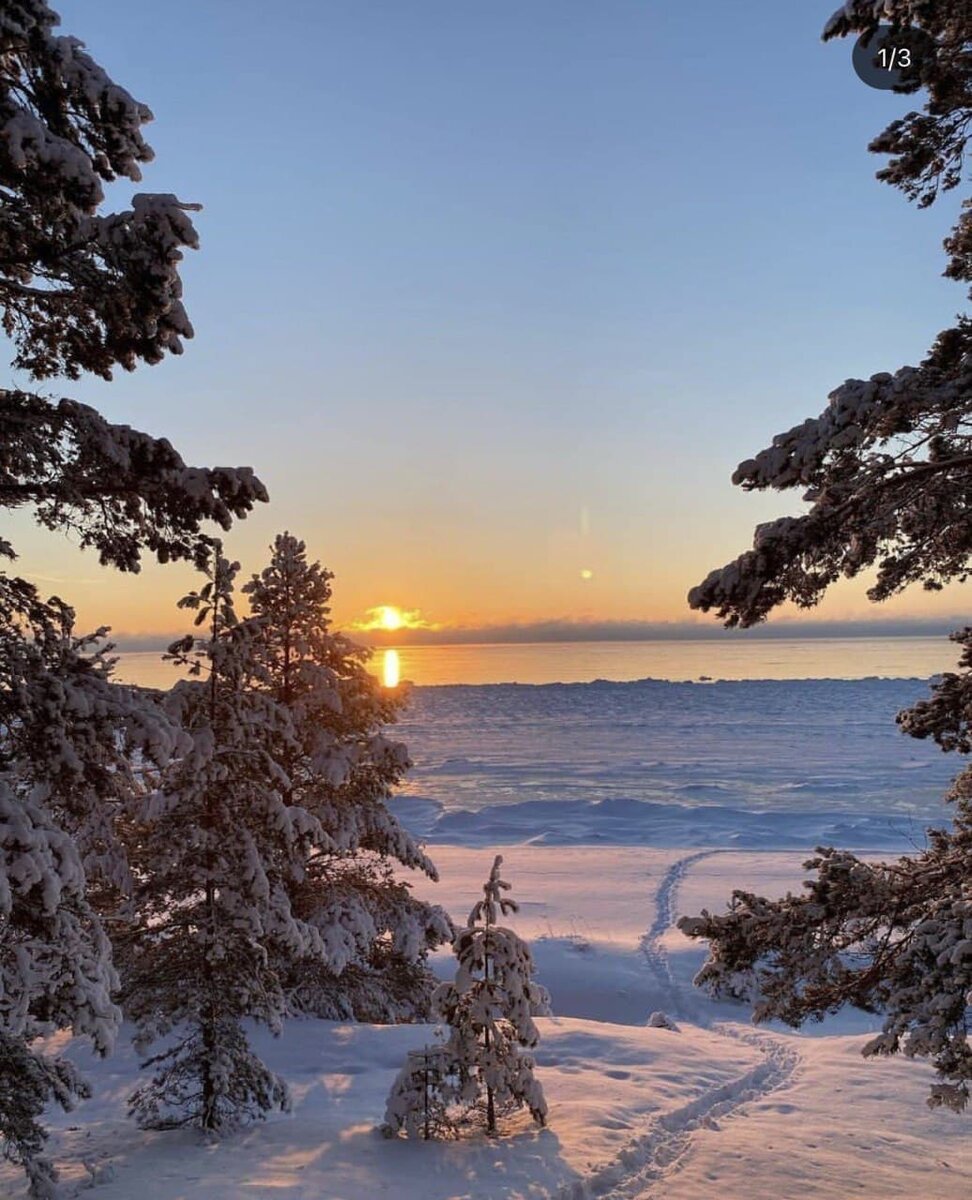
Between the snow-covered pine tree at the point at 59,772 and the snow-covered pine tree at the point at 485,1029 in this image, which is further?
the snow-covered pine tree at the point at 485,1029

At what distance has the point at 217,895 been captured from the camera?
11.3 metres

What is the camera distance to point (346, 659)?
17391 millimetres

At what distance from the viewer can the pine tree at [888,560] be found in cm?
611

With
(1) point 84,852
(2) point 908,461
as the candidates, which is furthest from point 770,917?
(1) point 84,852

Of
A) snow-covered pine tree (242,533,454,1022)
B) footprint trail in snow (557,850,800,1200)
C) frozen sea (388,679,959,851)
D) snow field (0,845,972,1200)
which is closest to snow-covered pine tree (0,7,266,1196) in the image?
snow field (0,845,972,1200)

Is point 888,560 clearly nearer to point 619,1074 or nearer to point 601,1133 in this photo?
point 601,1133

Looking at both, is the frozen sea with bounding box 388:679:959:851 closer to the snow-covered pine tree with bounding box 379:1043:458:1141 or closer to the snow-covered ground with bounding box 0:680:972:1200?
the snow-covered ground with bounding box 0:680:972:1200

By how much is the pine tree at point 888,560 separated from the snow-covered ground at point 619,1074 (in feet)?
14.2

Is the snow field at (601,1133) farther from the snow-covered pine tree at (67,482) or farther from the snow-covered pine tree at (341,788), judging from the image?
the snow-covered pine tree at (67,482)

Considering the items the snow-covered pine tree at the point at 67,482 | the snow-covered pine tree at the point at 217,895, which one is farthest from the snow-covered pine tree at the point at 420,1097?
the snow-covered pine tree at the point at 67,482

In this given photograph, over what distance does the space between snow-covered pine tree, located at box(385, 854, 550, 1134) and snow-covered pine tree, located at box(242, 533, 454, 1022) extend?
17.3ft

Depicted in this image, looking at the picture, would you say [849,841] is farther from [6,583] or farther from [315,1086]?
[6,583]

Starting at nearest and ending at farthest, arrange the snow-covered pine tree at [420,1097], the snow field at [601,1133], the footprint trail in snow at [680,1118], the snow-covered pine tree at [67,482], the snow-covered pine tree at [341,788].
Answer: the snow-covered pine tree at [67,482]
the snow field at [601,1133]
the footprint trail in snow at [680,1118]
the snow-covered pine tree at [420,1097]
the snow-covered pine tree at [341,788]

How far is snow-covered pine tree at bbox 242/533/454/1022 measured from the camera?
16.3 meters
